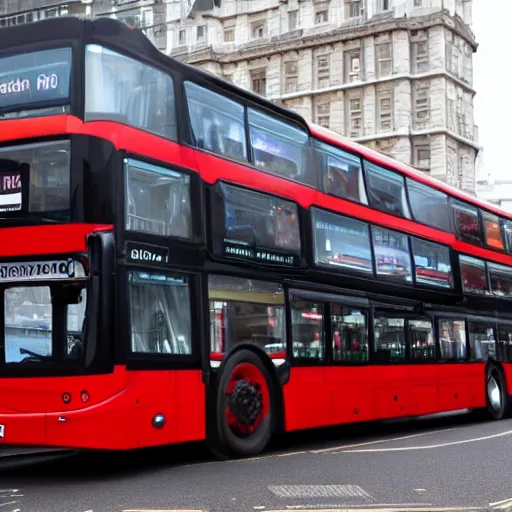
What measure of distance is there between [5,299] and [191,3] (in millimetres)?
58579

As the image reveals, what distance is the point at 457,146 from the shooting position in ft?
201

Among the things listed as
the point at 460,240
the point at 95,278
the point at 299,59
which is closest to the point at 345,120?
the point at 299,59

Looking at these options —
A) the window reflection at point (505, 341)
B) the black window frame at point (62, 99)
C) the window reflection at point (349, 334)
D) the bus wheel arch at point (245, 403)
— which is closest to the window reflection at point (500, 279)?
the window reflection at point (505, 341)

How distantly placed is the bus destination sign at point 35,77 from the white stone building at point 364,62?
163ft

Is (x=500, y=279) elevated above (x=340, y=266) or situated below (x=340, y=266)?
above

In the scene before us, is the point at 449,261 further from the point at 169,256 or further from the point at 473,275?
the point at 169,256

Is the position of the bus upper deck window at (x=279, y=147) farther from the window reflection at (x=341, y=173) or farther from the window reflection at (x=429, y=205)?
the window reflection at (x=429, y=205)

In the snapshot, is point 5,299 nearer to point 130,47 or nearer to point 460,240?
point 130,47

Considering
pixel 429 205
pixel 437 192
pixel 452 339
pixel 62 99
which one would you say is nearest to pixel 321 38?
pixel 437 192

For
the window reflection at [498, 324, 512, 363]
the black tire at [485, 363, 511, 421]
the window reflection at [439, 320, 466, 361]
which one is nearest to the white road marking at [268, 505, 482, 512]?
the window reflection at [439, 320, 466, 361]

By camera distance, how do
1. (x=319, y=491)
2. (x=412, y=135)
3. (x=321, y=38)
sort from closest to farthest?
(x=319, y=491) → (x=412, y=135) → (x=321, y=38)

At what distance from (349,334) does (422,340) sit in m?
2.91

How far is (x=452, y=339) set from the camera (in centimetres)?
1848

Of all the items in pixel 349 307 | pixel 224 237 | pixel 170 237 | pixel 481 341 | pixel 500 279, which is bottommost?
pixel 481 341
